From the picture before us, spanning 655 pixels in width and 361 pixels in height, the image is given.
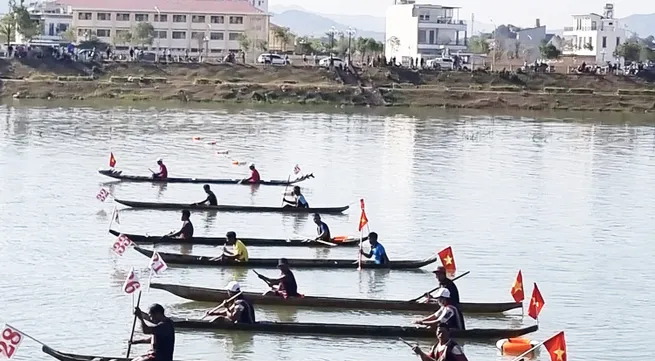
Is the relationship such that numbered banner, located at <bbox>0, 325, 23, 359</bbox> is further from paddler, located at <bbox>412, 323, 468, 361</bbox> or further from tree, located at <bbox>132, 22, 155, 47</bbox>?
tree, located at <bbox>132, 22, 155, 47</bbox>

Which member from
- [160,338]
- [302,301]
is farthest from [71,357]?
[302,301]

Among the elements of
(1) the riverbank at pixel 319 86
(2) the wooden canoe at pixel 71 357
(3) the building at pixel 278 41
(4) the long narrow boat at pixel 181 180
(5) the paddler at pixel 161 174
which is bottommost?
(2) the wooden canoe at pixel 71 357

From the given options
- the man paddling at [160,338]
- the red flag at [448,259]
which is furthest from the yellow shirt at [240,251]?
the man paddling at [160,338]

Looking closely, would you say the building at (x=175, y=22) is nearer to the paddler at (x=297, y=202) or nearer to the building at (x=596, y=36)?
the building at (x=596, y=36)

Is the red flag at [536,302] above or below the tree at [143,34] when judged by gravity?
below

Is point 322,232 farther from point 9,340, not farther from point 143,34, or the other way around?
point 143,34

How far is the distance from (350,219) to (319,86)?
47897 millimetres

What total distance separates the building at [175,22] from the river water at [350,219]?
166 feet

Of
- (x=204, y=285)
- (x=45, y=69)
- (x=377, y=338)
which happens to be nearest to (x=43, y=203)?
(x=204, y=285)

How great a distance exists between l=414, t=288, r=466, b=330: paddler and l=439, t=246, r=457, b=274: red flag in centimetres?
519

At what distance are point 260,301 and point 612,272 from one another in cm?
1007

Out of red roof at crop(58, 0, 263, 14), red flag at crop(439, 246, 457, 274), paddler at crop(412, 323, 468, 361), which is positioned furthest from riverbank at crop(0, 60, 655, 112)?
paddler at crop(412, 323, 468, 361)

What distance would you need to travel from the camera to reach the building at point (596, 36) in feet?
409

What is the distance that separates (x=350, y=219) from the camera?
35.7 m
